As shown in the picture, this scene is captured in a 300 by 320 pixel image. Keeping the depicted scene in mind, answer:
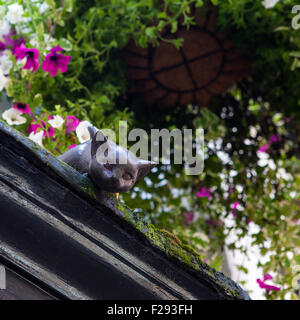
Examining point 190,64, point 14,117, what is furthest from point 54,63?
point 190,64

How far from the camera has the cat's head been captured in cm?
56

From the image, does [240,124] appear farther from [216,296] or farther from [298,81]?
[216,296]

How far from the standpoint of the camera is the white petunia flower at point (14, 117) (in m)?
1.08

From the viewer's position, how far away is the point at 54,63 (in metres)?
1.11

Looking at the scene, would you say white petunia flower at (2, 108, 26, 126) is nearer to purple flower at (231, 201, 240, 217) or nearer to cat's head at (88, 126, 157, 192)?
cat's head at (88, 126, 157, 192)

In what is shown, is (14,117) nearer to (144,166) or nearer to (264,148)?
(144,166)

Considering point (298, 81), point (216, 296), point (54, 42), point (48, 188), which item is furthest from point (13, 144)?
point (298, 81)

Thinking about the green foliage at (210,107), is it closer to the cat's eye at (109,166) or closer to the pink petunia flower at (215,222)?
the pink petunia flower at (215,222)

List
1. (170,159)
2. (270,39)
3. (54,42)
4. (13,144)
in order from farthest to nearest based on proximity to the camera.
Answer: (170,159) → (270,39) → (54,42) → (13,144)

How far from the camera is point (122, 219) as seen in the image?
568 millimetres

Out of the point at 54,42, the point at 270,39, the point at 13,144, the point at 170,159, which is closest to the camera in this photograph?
the point at 13,144

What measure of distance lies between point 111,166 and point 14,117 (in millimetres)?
613
